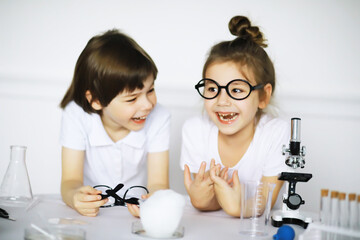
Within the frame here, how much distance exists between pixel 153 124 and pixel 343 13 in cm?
155

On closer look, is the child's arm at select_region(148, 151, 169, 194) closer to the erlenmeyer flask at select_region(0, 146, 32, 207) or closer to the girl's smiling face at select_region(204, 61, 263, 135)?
the girl's smiling face at select_region(204, 61, 263, 135)

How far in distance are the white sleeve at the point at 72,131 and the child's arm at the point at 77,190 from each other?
25 millimetres

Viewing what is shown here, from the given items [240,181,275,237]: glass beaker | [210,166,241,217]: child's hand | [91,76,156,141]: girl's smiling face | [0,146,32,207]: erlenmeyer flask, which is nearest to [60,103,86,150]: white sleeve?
[91,76,156,141]: girl's smiling face

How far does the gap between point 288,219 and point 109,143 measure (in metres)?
0.88

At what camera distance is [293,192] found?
1267 millimetres

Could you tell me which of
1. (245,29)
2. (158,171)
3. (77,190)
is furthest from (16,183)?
(245,29)

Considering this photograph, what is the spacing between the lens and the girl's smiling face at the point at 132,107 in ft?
5.44

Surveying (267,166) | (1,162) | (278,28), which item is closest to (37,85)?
(1,162)

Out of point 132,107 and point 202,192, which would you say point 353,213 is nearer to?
point 202,192

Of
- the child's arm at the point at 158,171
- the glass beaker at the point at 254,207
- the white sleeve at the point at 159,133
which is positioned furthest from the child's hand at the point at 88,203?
the white sleeve at the point at 159,133

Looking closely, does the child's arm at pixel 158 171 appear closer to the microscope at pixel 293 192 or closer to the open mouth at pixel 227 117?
the open mouth at pixel 227 117

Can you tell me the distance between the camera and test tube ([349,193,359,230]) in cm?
94

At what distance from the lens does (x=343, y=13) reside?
2715 millimetres

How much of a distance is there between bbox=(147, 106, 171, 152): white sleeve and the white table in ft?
1.53
